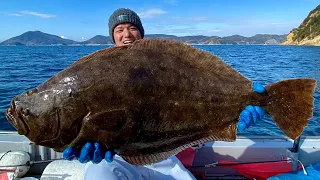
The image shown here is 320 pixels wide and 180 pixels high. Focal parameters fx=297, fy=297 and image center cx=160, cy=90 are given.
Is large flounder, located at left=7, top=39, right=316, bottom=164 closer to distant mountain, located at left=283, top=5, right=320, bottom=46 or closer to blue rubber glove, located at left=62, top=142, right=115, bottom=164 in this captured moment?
blue rubber glove, located at left=62, top=142, right=115, bottom=164

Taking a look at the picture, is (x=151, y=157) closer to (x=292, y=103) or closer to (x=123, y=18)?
(x=292, y=103)

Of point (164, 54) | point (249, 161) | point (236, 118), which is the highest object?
point (164, 54)

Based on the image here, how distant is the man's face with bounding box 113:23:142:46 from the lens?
16.7 feet

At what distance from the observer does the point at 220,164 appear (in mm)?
5340

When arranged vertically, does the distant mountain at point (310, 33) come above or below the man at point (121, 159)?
above

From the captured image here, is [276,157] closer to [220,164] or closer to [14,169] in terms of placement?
[220,164]

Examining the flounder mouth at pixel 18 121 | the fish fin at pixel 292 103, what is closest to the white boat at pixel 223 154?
the fish fin at pixel 292 103

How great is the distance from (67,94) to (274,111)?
205 cm

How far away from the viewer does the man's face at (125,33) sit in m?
5.09

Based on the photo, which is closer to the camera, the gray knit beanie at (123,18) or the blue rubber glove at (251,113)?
the blue rubber glove at (251,113)

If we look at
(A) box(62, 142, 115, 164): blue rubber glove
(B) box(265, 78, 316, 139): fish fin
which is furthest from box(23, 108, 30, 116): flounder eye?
(B) box(265, 78, 316, 139): fish fin

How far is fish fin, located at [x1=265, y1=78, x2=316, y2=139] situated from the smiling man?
9.14ft

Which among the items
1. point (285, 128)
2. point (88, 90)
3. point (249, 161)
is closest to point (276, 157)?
point (249, 161)

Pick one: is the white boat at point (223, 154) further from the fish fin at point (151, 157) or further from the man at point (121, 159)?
the fish fin at point (151, 157)
